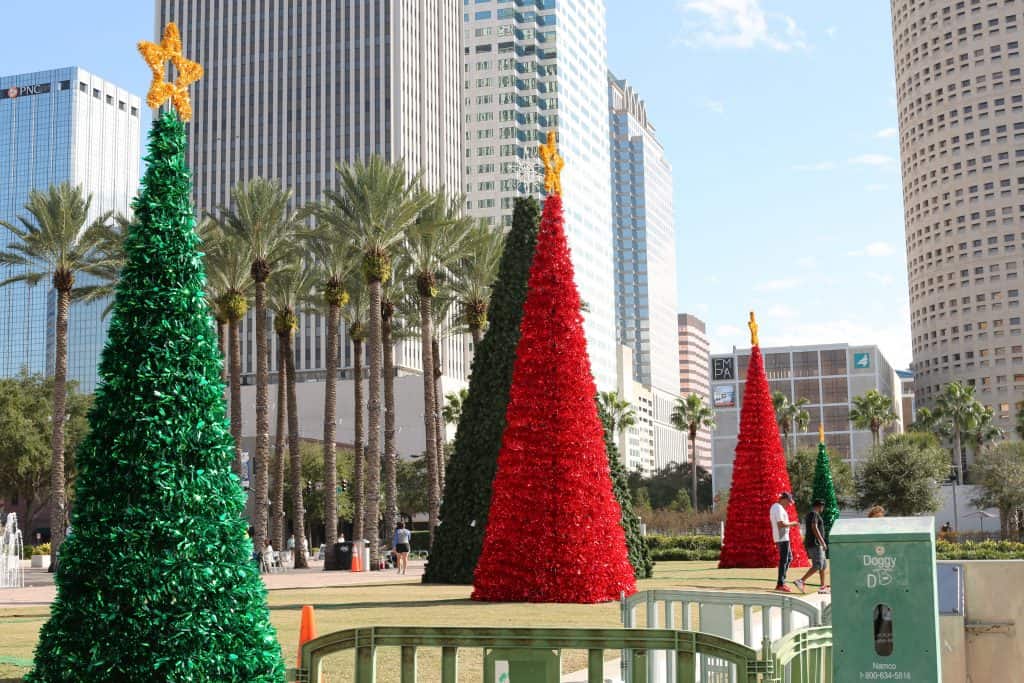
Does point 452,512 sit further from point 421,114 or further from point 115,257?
point 421,114

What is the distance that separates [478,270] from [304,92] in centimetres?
9417

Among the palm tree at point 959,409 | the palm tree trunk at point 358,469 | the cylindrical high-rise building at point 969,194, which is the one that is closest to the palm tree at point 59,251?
the palm tree trunk at point 358,469

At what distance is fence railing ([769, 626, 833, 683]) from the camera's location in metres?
5.22

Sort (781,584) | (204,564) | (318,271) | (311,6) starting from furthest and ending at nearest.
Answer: (311,6) < (318,271) < (781,584) < (204,564)

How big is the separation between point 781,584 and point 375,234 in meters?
25.6

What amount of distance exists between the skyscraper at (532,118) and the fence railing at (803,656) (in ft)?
447

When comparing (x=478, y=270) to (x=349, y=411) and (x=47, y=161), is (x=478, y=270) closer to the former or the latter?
A: (x=349, y=411)

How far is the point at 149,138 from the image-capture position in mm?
9227

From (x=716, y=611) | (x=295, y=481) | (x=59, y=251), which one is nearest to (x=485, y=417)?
(x=716, y=611)

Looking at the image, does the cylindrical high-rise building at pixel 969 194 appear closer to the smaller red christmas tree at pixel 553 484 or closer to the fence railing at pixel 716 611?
the smaller red christmas tree at pixel 553 484

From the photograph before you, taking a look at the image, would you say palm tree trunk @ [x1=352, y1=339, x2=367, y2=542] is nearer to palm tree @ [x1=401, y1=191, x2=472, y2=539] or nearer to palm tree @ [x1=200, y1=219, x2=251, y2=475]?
palm tree @ [x1=401, y1=191, x2=472, y2=539]

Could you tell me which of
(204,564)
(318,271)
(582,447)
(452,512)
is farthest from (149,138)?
(318,271)

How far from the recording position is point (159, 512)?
7.88 meters

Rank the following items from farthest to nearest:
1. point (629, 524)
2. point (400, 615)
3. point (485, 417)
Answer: point (629, 524), point (485, 417), point (400, 615)
